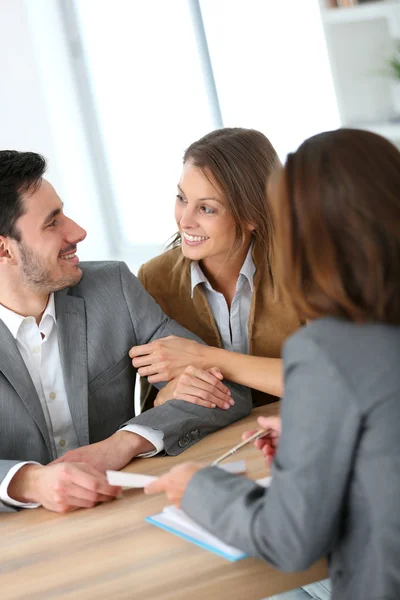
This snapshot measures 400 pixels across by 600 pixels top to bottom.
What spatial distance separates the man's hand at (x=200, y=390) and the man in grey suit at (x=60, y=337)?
2 cm

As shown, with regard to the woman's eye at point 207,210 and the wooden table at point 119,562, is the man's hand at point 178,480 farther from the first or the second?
the woman's eye at point 207,210

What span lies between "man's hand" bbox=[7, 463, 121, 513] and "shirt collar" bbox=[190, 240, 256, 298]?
3.10 feet

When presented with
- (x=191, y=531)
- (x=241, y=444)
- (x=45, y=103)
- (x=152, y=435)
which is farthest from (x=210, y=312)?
(x=45, y=103)

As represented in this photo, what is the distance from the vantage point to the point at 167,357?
233 cm

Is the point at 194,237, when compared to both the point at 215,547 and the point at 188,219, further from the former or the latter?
the point at 215,547

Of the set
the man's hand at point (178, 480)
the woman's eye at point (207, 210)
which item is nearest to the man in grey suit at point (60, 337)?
the woman's eye at point (207, 210)

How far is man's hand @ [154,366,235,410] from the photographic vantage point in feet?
7.07

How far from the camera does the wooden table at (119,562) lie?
1393 millimetres

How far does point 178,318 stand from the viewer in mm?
2736

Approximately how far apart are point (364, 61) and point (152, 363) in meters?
1.66

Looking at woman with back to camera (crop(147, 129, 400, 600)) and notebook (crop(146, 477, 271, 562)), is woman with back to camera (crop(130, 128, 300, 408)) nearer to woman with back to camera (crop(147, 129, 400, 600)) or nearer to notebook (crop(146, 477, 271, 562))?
notebook (crop(146, 477, 271, 562))

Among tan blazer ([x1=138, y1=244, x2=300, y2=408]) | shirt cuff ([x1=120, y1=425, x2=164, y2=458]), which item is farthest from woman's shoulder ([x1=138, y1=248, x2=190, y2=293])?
shirt cuff ([x1=120, y1=425, x2=164, y2=458])

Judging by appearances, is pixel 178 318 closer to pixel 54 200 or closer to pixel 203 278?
pixel 203 278

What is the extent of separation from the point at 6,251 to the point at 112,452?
2.32 feet
